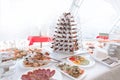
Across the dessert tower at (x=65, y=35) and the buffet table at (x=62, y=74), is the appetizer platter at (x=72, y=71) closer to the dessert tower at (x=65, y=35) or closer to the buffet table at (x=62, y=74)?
the buffet table at (x=62, y=74)

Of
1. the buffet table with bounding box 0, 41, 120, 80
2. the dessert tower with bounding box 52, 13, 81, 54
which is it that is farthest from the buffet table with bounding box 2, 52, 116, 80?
the dessert tower with bounding box 52, 13, 81, 54

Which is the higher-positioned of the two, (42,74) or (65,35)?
(65,35)

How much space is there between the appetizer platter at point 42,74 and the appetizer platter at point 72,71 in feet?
0.19

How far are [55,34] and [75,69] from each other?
389 millimetres

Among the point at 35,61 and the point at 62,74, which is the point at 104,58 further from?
the point at 35,61

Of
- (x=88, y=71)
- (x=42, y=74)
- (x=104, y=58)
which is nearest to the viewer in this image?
(x=42, y=74)

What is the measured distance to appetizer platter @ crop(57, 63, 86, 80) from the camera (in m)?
0.92

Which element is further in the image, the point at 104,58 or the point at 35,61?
the point at 104,58

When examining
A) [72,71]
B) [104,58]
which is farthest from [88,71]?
[104,58]

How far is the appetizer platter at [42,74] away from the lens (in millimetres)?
861

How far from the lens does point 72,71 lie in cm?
96

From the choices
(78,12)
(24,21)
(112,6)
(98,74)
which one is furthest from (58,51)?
(112,6)

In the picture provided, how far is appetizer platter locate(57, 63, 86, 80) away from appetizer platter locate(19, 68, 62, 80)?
0.06 metres

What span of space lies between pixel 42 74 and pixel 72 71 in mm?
187
